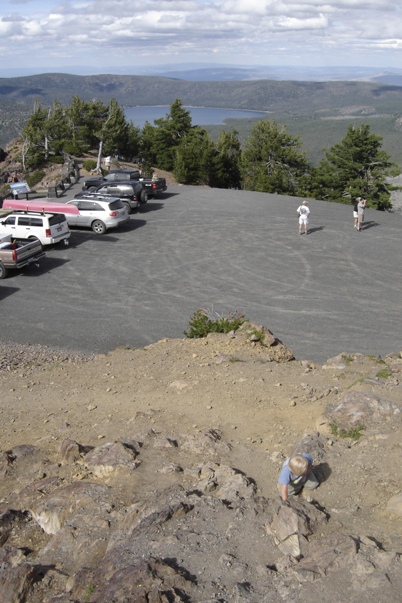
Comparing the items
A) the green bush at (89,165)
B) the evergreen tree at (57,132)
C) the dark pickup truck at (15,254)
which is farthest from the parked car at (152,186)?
the evergreen tree at (57,132)

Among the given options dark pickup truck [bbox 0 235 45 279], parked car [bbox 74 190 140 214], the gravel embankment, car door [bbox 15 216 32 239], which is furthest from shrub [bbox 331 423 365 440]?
parked car [bbox 74 190 140 214]

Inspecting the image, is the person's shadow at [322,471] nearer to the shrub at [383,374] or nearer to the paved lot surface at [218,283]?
the shrub at [383,374]

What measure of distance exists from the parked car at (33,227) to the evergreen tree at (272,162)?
114 feet

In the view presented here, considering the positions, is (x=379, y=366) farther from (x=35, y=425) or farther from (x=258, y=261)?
(x=258, y=261)

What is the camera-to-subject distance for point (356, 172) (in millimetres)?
52906

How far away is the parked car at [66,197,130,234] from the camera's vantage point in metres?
27.5

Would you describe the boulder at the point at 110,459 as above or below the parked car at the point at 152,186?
below

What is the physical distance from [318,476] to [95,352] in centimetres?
874

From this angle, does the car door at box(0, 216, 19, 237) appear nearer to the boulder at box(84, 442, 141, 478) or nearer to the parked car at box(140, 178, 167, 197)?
the parked car at box(140, 178, 167, 197)

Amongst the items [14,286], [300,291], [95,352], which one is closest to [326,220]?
[300,291]

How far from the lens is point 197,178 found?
171ft

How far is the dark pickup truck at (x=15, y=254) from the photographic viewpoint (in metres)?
21.6

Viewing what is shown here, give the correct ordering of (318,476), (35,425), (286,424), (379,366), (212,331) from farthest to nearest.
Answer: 1. (212,331)
2. (379,366)
3. (35,425)
4. (286,424)
5. (318,476)

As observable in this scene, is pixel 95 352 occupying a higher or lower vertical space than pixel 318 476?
lower
